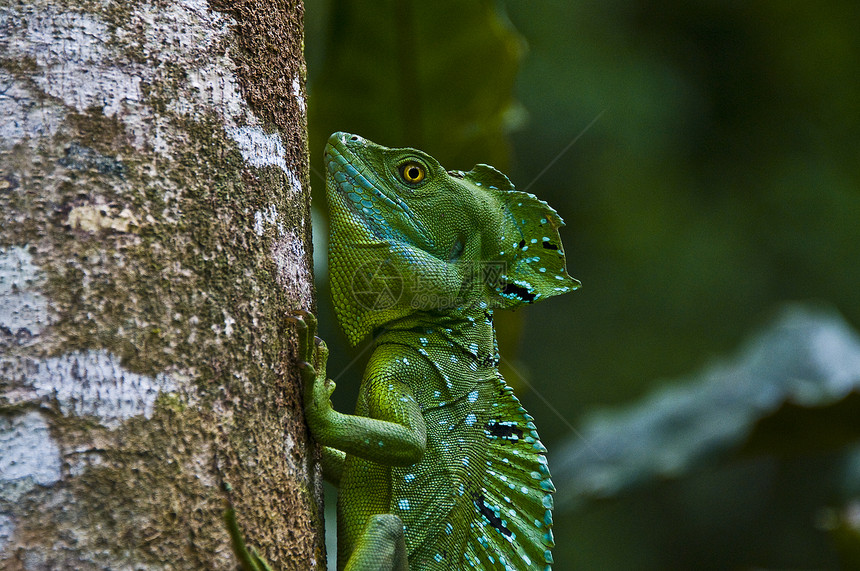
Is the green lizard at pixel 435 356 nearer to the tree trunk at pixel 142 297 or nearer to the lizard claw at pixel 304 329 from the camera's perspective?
the lizard claw at pixel 304 329

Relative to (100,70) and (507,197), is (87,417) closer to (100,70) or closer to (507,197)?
(100,70)

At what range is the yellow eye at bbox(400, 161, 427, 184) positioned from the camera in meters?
2.88

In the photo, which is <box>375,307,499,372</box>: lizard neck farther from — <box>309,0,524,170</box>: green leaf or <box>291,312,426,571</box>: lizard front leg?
<box>309,0,524,170</box>: green leaf

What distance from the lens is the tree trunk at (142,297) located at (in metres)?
1.45

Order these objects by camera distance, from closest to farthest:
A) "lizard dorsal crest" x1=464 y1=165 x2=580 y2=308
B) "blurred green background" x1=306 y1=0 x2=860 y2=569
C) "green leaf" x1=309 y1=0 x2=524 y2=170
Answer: "lizard dorsal crest" x1=464 y1=165 x2=580 y2=308 → "green leaf" x1=309 y1=0 x2=524 y2=170 → "blurred green background" x1=306 y1=0 x2=860 y2=569

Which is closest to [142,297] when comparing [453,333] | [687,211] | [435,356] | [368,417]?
[368,417]

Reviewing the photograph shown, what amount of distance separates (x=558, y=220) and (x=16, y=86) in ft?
6.63

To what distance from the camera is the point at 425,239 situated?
2822 mm

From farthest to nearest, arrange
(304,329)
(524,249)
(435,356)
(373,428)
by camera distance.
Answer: (524,249), (435,356), (373,428), (304,329)

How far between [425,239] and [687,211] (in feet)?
26.3

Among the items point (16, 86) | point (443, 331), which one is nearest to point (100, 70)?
point (16, 86)

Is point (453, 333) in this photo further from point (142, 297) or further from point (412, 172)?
point (142, 297)

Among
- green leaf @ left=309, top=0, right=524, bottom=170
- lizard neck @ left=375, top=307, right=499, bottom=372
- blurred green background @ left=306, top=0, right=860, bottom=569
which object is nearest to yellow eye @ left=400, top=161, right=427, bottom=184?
lizard neck @ left=375, top=307, right=499, bottom=372

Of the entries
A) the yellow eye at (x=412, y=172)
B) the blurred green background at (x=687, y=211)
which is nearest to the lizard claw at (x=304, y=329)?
the yellow eye at (x=412, y=172)
